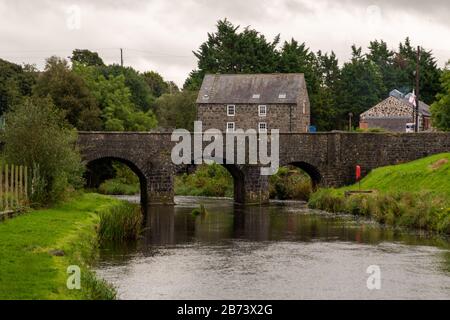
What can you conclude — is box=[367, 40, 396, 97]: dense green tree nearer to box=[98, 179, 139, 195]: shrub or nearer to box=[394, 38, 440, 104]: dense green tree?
box=[394, 38, 440, 104]: dense green tree

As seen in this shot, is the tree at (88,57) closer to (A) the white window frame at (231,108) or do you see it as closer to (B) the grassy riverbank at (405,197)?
(A) the white window frame at (231,108)

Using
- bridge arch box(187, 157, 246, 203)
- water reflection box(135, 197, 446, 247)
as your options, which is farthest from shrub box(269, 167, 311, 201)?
water reflection box(135, 197, 446, 247)

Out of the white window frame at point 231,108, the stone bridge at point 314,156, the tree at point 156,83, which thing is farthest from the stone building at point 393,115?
the tree at point 156,83

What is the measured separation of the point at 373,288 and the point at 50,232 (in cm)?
1170

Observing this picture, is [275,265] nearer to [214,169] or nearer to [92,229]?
[92,229]

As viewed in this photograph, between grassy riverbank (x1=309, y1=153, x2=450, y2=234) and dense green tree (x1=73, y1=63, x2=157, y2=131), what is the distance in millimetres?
30549

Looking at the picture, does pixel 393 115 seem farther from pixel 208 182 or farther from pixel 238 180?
Answer: pixel 238 180

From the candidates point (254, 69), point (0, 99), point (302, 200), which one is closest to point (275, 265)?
point (302, 200)

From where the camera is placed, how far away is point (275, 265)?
3209cm

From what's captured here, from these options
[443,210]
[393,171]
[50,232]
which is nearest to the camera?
[50,232]

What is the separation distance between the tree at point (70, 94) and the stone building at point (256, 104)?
16.8m

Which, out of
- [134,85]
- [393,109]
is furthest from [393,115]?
[134,85]

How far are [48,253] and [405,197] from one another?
93.1 feet

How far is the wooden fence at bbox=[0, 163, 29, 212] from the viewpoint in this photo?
36053 millimetres
